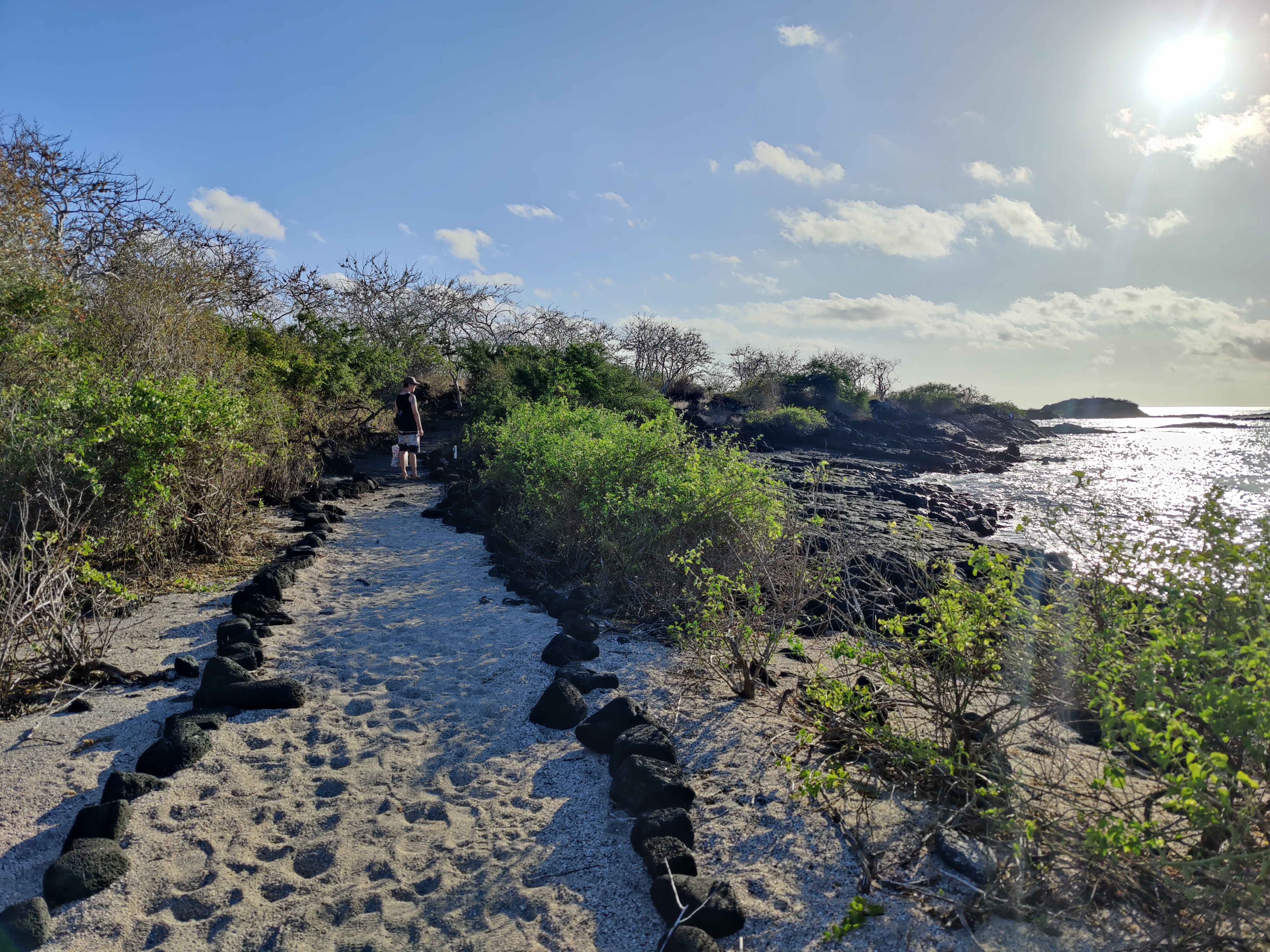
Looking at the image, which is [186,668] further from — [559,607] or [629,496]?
[629,496]

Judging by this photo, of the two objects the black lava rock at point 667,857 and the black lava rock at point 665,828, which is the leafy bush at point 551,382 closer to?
the black lava rock at point 665,828

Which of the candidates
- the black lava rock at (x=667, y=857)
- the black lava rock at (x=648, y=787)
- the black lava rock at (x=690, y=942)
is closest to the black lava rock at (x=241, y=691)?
the black lava rock at (x=648, y=787)

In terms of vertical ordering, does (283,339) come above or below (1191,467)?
above

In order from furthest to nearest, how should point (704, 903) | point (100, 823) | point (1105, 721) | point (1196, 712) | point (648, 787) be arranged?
point (648, 787)
point (100, 823)
point (704, 903)
point (1196, 712)
point (1105, 721)

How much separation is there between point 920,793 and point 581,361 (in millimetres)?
17900

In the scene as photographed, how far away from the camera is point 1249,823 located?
2.07 m

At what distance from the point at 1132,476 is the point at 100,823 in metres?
33.4

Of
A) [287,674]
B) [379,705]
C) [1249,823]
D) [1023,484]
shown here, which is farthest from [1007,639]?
[1023,484]

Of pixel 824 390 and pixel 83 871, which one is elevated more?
pixel 824 390

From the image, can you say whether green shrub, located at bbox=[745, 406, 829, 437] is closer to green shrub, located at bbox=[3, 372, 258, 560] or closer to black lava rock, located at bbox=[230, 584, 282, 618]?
green shrub, located at bbox=[3, 372, 258, 560]

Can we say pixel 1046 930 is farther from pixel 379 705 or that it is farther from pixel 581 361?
pixel 581 361

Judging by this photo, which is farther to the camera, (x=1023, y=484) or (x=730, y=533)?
(x=1023, y=484)

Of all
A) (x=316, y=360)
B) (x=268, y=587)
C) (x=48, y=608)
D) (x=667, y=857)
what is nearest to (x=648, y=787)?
(x=667, y=857)

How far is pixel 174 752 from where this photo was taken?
3562 mm
